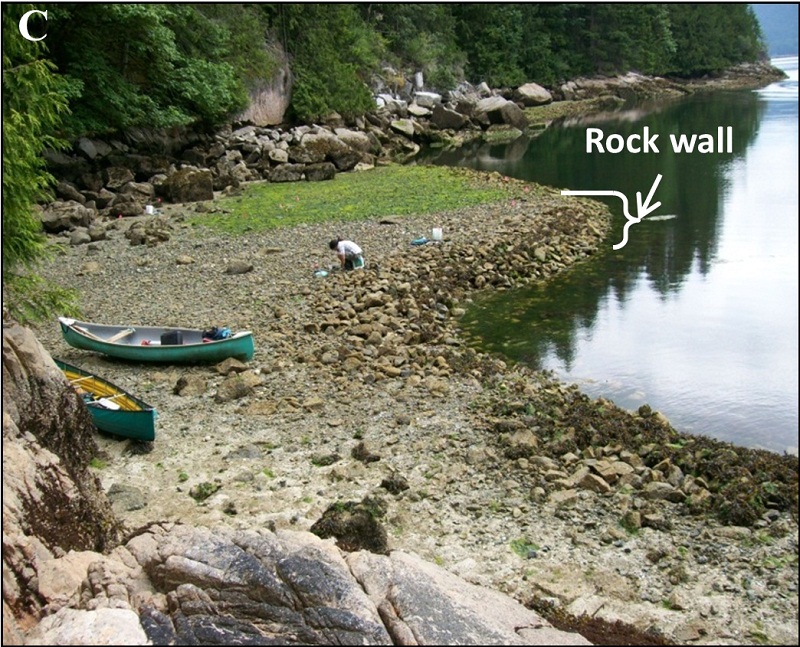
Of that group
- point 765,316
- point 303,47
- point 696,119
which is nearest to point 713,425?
point 765,316

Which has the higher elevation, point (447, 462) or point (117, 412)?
point (117, 412)

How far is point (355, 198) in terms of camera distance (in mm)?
31125

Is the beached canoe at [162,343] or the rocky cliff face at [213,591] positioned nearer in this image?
the rocky cliff face at [213,591]

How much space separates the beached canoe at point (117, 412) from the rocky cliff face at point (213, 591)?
412cm

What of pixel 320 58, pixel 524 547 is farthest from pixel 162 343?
pixel 320 58

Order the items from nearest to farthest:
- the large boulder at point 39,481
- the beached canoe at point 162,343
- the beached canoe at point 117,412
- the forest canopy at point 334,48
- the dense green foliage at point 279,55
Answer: the large boulder at point 39,481 < the dense green foliage at point 279,55 < the beached canoe at point 117,412 < the beached canoe at point 162,343 < the forest canopy at point 334,48

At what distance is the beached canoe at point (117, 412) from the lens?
473 inches

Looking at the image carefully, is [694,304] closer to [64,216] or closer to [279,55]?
[64,216]

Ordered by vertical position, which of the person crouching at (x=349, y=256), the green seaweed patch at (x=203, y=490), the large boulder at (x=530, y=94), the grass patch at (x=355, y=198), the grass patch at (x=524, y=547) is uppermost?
the large boulder at (x=530, y=94)

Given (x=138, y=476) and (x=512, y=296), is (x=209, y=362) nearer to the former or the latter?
(x=138, y=476)

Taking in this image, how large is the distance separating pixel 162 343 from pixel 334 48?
124 ft

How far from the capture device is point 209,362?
15.5 meters

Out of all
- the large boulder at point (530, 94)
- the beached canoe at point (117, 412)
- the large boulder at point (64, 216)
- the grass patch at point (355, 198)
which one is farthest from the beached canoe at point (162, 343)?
the large boulder at point (530, 94)

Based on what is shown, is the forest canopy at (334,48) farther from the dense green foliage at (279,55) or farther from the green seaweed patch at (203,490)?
the green seaweed patch at (203,490)
